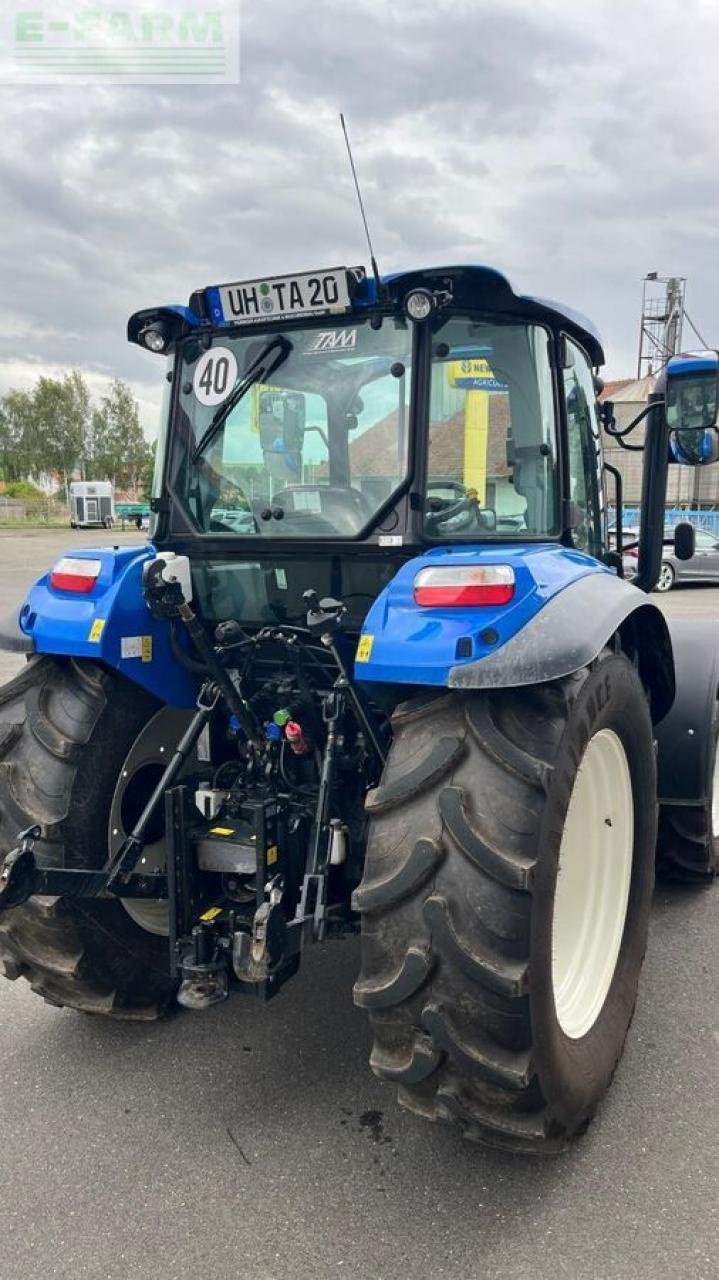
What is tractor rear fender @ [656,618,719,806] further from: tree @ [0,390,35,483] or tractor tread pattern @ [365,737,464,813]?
tree @ [0,390,35,483]

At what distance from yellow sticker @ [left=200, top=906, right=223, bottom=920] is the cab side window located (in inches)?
65.1

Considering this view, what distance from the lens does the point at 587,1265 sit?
2.03 metres

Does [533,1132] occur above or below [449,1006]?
below

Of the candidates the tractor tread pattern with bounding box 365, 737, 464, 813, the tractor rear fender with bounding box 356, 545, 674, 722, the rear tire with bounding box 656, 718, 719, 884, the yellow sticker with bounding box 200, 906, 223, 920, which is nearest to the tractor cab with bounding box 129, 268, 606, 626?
the tractor rear fender with bounding box 356, 545, 674, 722

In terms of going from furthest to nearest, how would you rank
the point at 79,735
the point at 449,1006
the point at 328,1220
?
1. the point at 79,735
2. the point at 328,1220
3. the point at 449,1006

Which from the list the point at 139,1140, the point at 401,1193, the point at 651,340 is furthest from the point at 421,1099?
the point at 651,340

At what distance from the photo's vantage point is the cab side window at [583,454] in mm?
→ 3070

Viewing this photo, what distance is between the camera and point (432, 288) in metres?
2.56

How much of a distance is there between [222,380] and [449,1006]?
202 centimetres

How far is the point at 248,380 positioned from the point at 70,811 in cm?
146

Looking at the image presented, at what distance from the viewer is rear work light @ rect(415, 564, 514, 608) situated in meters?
2.19

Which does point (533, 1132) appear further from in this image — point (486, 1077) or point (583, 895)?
point (583, 895)

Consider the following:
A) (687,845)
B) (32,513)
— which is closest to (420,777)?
(687,845)

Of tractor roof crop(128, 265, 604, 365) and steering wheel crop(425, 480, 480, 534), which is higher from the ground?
tractor roof crop(128, 265, 604, 365)
